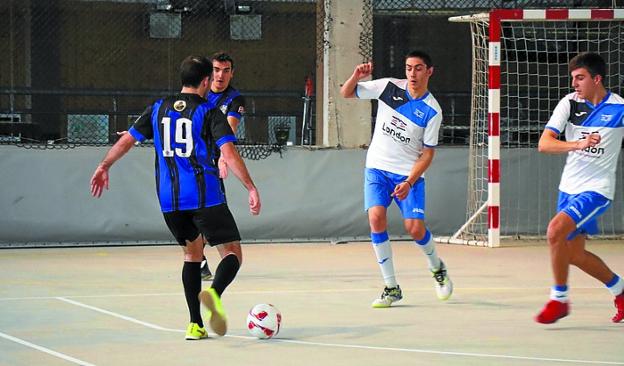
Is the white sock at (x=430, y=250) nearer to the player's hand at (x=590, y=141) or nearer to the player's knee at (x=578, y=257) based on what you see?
the player's knee at (x=578, y=257)

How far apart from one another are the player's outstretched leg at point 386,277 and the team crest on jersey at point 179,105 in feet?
8.58

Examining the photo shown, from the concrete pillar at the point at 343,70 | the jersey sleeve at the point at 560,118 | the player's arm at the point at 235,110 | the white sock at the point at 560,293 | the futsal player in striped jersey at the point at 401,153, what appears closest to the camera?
the white sock at the point at 560,293

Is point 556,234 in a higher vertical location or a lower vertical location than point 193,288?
higher

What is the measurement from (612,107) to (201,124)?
2.88m

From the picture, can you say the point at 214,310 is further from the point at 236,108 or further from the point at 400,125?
the point at 236,108

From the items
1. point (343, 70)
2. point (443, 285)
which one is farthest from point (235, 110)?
point (343, 70)

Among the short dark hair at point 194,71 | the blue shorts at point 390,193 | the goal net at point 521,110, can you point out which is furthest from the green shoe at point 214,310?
the goal net at point 521,110

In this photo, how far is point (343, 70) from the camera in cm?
1562

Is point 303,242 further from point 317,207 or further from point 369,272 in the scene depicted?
point 369,272

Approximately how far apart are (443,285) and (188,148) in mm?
3044

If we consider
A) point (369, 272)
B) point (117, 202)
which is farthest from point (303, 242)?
point (369, 272)

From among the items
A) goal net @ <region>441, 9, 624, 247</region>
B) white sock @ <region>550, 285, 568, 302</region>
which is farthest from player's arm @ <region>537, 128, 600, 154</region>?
goal net @ <region>441, 9, 624, 247</region>

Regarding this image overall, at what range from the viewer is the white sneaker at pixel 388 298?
9.42m

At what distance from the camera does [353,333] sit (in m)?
8.04
